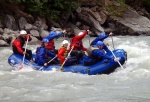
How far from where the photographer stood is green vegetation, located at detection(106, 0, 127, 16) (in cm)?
2964

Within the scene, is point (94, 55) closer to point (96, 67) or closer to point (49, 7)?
point (96, 67)

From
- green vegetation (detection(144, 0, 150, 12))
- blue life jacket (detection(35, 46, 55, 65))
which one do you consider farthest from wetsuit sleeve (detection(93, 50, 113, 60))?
green vegetation (detection(144, 0, 150, 12))

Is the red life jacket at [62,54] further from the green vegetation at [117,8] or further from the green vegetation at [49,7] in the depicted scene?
the green vegetation at [117,8]

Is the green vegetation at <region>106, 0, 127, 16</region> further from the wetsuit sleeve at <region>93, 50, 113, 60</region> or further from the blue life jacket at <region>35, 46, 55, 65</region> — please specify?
the wetsuit sleeve at <region>93, 50, 113, 60</region>

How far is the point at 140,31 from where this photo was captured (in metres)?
26.5

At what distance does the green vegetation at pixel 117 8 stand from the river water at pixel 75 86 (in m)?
16.7

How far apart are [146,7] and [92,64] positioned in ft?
80.0

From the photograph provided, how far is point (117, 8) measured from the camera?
30.6m

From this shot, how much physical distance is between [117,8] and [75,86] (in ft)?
69.7

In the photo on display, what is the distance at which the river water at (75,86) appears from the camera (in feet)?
29.3

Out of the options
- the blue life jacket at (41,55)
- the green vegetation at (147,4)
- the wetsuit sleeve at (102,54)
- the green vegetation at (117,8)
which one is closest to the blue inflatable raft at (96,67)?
the wetsuit sleeve at (102,54)

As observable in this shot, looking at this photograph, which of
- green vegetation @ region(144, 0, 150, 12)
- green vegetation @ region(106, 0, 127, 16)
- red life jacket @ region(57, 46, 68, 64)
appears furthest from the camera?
green vegetation @ region(144, 0, 150, 12)

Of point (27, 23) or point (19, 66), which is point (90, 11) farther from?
point (19, 66)

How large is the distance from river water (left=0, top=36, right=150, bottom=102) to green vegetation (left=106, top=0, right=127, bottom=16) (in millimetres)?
16652
